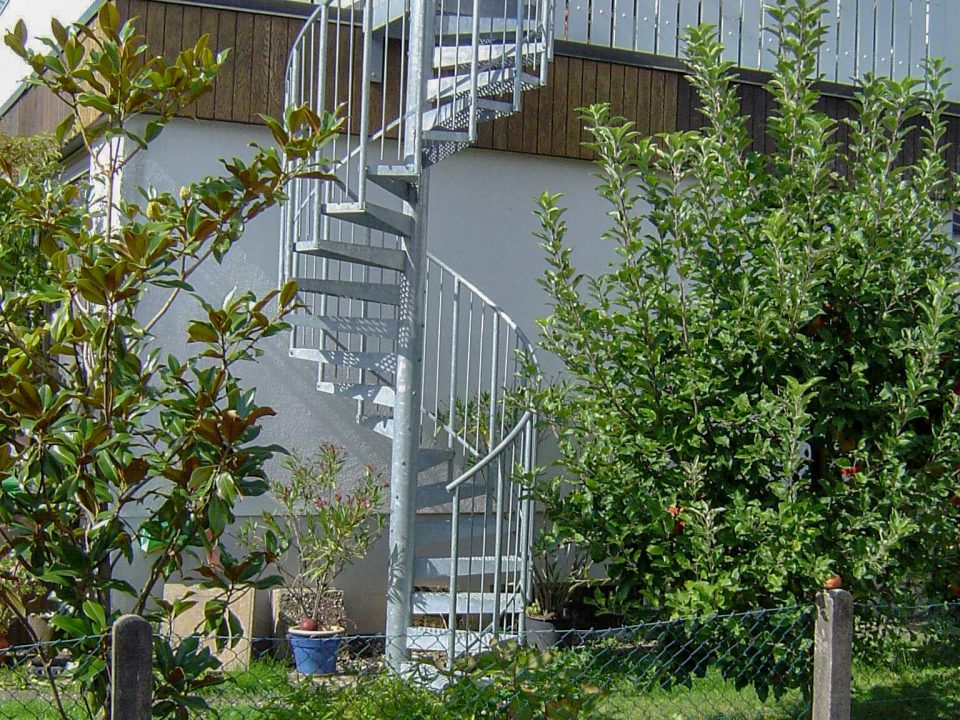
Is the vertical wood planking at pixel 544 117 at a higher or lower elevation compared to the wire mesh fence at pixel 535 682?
higher

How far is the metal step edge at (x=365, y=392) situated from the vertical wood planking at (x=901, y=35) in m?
4.83

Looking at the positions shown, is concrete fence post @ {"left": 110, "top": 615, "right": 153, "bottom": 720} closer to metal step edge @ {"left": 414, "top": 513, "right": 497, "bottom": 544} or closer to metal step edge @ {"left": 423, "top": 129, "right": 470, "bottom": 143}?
metal step edge @ {"left": 414, "top": 513, "right": 497, "bottom": 544}

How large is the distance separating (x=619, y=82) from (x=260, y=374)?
3.08 metres

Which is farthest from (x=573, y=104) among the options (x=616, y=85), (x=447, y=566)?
(x=447, y=566)

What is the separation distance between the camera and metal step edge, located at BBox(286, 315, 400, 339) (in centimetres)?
626

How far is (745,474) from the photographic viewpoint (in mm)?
4574

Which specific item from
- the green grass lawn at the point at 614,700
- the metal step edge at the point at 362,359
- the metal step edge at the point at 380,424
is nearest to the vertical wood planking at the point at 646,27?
the metal step edge at the point at 362,359

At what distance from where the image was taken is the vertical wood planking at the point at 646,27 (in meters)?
8.00

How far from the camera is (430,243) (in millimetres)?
7484

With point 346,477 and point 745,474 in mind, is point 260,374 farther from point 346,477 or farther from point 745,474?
point 745,474

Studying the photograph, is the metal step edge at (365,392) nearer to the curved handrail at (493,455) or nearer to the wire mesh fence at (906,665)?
the curved handrail at (493,455)

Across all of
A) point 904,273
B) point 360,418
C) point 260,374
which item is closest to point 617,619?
point 360,418

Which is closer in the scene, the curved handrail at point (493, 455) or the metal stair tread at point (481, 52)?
the curved handrail at point (493, 455)

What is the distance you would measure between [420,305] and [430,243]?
1.52 meters
